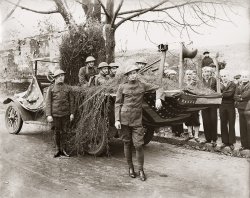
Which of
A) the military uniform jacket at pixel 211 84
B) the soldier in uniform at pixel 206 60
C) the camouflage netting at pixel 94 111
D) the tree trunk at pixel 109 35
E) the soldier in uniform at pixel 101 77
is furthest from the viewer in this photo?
the tree trunk at pixel 109 35

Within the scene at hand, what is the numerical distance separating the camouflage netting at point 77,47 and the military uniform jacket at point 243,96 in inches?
130

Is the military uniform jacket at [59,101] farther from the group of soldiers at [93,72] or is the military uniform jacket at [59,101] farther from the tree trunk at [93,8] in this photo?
the tree trunk at [93,8]

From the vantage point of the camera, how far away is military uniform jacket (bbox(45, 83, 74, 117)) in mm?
6516

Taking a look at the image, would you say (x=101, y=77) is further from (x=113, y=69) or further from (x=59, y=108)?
(x=59, y=108)

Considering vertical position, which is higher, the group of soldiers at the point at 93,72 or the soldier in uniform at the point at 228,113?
the group of soldiers at the point at 93,72

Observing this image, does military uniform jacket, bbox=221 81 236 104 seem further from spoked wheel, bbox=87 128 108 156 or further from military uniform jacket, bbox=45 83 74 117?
military uniform jacket, bbox=45 83 74 117

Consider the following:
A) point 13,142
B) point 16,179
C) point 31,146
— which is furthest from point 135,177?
point 13,142

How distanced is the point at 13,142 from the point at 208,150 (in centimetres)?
439

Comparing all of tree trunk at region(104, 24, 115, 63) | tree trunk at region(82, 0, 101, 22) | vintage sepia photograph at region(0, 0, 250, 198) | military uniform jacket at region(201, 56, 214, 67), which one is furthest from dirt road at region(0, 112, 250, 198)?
tree trunk at region(82, 0, 101, 22)

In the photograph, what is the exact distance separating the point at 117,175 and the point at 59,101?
2043 mm

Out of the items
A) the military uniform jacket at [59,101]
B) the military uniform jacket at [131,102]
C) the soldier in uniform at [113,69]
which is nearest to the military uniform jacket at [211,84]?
the soldier in uniform at [113,69]

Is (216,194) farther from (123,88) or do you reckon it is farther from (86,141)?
(86,141)

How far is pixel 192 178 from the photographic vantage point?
507 centimetres

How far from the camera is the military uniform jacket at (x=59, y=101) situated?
652cm
